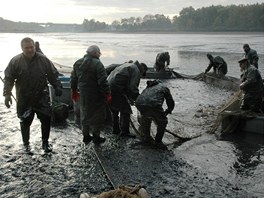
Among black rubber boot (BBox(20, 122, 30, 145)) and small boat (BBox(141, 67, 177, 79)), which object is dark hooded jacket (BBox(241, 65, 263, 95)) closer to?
black rubber boot (BBox(20, 122, 30, 145))

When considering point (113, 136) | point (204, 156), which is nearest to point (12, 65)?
point (113, 136)

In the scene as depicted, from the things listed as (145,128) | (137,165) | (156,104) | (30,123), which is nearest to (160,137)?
(145,128)

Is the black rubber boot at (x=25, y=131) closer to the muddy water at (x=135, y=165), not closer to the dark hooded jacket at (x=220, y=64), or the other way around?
the muddy water at (x=135, y=165)

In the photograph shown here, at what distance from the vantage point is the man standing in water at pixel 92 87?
652 centimetres

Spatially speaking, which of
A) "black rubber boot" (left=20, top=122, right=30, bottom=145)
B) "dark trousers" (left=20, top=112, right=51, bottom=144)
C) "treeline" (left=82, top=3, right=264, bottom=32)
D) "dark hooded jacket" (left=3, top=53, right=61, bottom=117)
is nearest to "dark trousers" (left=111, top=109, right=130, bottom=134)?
"dark trousers" (left=20, top=112, right=51, bottom=144)

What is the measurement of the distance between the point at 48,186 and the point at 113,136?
2.67 meters

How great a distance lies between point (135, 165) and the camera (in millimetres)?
6086

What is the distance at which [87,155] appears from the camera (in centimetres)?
648

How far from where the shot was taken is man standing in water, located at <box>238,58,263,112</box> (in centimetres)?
808

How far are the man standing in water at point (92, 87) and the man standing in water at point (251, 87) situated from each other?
11.4ft

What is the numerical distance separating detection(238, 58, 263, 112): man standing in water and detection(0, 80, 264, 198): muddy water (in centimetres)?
85

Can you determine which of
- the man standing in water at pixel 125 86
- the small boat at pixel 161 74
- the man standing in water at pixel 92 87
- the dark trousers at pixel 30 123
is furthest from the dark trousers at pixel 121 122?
the small boat at pixel 161 74

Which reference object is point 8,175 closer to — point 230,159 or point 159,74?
point 230,159

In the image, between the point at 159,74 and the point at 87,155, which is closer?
the point at 87,155
